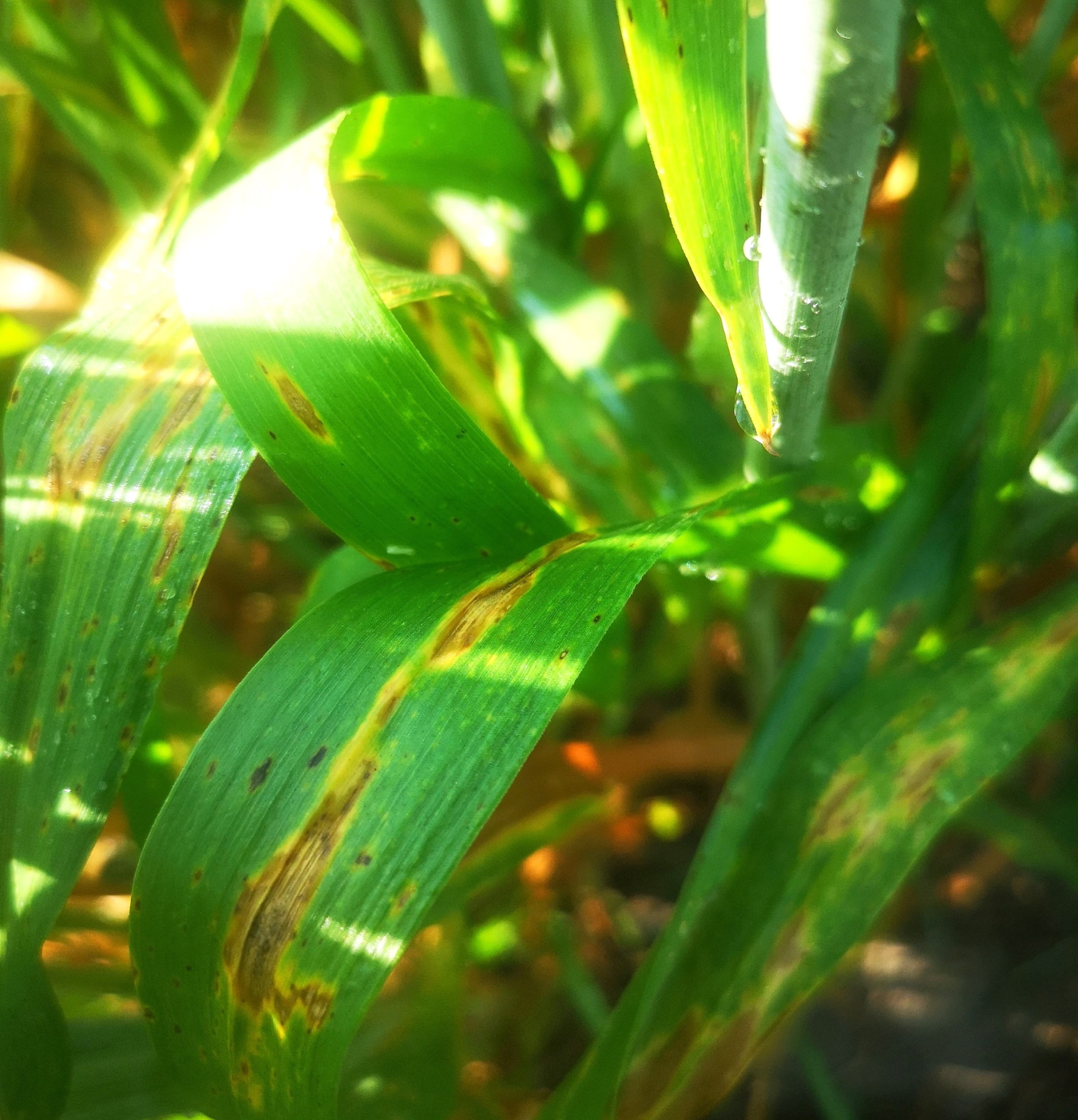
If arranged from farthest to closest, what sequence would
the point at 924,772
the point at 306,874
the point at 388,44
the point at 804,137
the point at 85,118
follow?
the point at 85,118, the point at 388,44, the point at 924,772, the point at 306,874, the point at 804,137

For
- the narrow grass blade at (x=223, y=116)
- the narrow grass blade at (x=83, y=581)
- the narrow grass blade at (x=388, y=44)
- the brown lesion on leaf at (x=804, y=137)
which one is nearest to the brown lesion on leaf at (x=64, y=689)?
the narrow grass blade at (x=83, y=581)

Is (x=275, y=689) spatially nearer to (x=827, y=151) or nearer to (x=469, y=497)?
(x=469, y=497)

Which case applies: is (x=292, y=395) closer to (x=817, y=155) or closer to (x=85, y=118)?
(x=817, y=155)

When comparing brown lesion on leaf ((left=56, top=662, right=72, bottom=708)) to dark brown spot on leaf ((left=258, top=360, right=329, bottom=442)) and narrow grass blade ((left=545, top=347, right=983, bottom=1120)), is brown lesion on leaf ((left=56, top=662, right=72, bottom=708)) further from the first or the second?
narrow grass blade ((left=545, top=347, right=983, bottom=1120))

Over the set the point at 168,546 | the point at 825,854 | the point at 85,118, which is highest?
the point at 85,118

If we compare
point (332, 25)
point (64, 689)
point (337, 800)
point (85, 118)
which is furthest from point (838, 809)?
point (85, 118)

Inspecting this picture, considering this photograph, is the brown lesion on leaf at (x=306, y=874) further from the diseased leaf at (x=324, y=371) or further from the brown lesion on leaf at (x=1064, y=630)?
the brown lesion on leaf at (x=1064, y=630)
